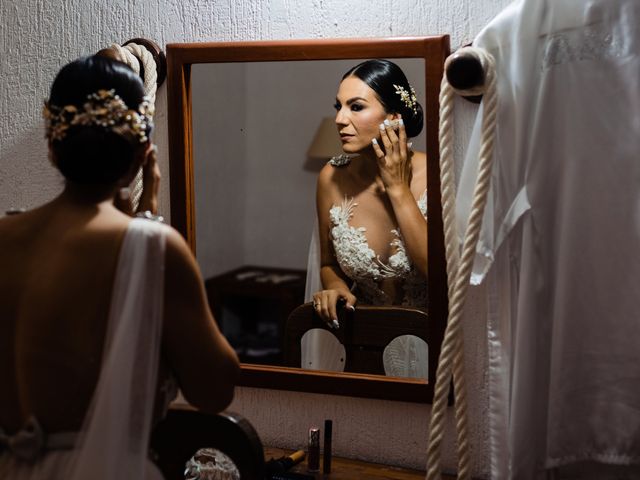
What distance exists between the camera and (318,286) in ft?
5.09

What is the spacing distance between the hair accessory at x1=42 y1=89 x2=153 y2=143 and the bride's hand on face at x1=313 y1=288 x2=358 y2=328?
616 millimetres

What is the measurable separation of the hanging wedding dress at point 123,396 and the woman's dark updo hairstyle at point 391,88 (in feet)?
2.02

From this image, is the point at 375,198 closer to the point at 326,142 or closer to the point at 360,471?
the point at 326,142

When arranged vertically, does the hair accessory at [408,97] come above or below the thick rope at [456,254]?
above

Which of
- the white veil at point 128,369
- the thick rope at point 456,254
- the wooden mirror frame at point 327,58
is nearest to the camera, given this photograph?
the white veil at point 128,369

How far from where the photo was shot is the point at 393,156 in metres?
1.48

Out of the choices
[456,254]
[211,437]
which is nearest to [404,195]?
[456,254]

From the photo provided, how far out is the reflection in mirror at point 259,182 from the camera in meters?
1.53

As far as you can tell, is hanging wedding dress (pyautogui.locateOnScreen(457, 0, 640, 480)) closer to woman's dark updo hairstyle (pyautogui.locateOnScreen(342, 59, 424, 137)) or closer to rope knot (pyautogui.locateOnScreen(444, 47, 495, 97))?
rope knot (pyautogui.locateOnScreen(444, 47, 495, 97))

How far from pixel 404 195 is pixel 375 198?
0.06 m

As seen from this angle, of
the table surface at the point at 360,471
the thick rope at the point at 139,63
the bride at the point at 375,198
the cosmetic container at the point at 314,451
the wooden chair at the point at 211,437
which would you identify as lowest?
the table surface at the point at 360,471

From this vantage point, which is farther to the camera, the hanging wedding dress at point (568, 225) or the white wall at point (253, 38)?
the white wall at point (253, 38)

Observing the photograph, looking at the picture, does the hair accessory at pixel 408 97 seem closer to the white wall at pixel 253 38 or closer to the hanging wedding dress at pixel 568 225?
the white wall at pixel 253 38

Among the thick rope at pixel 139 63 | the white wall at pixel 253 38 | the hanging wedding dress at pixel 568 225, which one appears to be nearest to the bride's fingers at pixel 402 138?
the white wall at pixel 253 38
